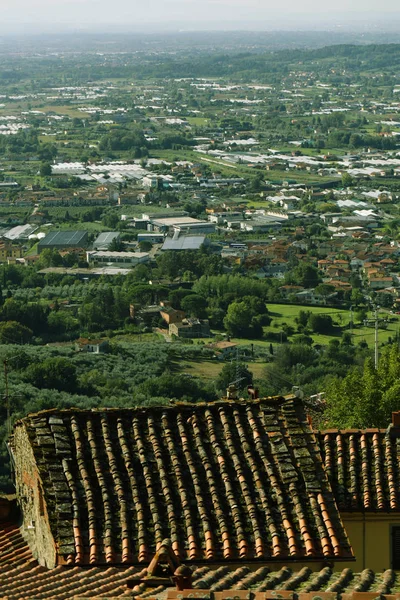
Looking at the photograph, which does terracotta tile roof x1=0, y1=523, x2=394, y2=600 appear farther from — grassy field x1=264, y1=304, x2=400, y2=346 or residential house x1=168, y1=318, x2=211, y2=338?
residential house x1=168, y1=318, x2=211, y2=338

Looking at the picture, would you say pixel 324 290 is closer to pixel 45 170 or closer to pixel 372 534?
pixel 372 534

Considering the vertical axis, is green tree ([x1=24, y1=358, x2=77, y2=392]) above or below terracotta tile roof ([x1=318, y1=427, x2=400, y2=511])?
below

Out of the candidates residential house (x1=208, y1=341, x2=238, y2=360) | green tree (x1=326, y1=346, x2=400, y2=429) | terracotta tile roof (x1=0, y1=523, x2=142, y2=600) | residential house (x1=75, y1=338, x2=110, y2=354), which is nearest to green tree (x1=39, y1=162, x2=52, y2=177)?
residential house (x1=75, y1=338, x2=110, y2=354)

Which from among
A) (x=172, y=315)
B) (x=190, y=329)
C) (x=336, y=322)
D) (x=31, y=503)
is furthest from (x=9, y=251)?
(x=31, y=503)

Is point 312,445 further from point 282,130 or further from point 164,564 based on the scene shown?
point 282,130

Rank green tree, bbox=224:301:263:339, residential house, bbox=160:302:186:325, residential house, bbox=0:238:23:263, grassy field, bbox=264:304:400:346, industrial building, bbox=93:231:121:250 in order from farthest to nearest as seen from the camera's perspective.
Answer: industrial building, bbox=93:231:121:250, residential house, bbox=0:238:23:263, residential house, bbox=160:302:186:325, green tree, bbox=224:301:263:339, grassy field, bbox=264:304:400:346

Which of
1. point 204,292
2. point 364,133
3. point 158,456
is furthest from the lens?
point 364,133

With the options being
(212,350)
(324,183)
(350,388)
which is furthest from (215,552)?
(324,183)
